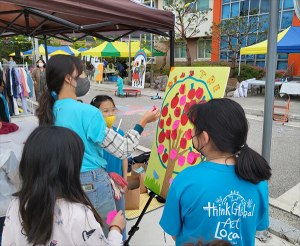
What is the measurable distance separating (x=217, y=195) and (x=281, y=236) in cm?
200

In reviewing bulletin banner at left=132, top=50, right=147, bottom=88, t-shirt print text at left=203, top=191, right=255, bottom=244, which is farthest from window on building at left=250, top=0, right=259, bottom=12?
t-shirt print text at left=203, top=191, right=255, bottom=244

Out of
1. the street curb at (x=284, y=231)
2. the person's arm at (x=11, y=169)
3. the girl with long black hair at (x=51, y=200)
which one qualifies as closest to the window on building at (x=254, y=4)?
the street curb at (x=284, y=231)

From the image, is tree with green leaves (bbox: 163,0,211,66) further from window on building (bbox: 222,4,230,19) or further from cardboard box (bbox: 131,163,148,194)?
cardboard box (bbox: 131,163,148,194)

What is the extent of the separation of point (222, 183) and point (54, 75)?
1.21 m

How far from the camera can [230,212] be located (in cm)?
113

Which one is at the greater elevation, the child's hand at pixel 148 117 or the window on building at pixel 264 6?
the window on building at pixel 264 6

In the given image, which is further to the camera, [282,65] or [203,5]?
[203,5]

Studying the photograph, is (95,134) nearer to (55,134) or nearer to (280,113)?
(55,134)

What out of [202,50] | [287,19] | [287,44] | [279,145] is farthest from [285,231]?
[202,50]

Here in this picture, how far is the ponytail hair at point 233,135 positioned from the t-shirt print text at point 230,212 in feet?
0.36

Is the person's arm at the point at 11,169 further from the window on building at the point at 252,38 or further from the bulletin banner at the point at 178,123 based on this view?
the window on building at the point at 252,38

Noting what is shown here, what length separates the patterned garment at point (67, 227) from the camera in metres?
1.05

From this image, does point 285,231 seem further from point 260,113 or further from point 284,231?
point 260,113

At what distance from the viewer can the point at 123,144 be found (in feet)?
5.35
